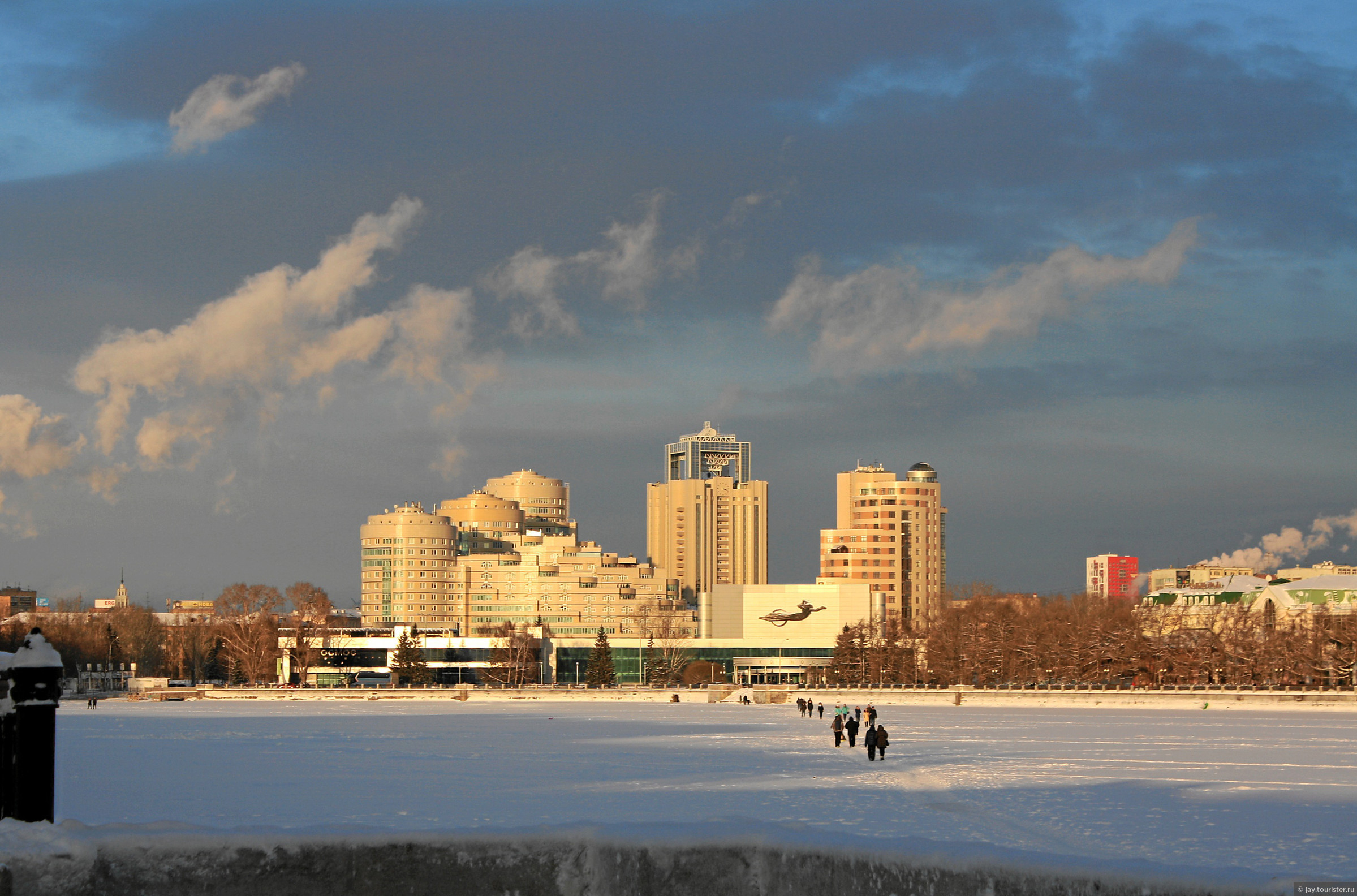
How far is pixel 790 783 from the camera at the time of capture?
3306 centimetres

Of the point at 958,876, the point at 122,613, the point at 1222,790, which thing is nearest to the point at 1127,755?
the point at 1222,790

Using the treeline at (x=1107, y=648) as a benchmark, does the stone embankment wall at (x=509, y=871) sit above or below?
above

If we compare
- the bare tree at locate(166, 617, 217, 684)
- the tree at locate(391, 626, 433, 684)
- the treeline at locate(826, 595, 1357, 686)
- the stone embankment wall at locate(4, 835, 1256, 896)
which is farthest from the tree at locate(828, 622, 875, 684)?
the stone embankment wall at locate(4, 835, 1256, 896)

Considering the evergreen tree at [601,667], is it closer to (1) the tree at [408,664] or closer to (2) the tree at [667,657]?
(2) the tree at [667,657]

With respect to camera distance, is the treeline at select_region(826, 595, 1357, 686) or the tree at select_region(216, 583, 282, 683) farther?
the tree at select_region(216, 583, 282, 683)

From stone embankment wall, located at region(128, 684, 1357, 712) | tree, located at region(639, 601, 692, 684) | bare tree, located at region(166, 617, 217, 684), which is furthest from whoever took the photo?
bare tree, located at region(166, 617, 217, 684)

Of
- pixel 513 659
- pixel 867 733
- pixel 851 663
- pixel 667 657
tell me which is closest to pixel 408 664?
pixel 513 659

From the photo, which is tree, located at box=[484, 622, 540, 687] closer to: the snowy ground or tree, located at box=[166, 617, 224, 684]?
tree, located at box=[166, 617, 224, 684]

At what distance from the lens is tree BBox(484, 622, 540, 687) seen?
17725 cm

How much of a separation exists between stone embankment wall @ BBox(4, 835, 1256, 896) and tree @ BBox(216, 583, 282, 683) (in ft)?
559

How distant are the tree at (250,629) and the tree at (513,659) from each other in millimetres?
30355

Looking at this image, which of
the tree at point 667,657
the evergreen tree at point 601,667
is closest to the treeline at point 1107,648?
the evergreen tree at point 601,667

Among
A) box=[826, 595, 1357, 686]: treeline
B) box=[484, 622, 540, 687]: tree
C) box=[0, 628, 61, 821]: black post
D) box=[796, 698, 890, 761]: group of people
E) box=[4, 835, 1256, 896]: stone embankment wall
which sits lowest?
box=[484, 622, 540, 687]: tree

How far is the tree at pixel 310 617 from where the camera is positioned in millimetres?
186500
